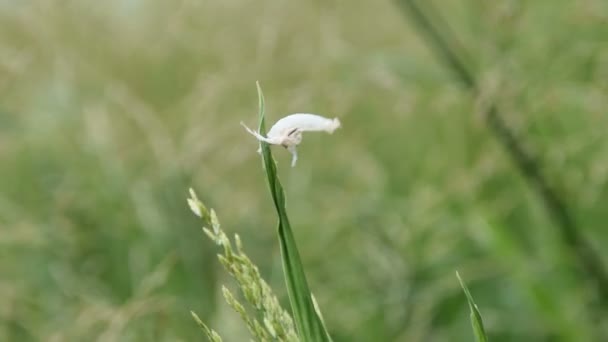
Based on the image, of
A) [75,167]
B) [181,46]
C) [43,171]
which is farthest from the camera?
[181,46]

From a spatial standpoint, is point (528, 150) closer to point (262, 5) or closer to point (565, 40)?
point (565, 40)

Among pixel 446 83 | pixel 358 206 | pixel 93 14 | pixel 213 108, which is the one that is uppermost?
pixel 93 14

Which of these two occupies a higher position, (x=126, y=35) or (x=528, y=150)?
(x=126, y=35)

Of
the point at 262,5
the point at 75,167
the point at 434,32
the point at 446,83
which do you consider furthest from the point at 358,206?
the point at 262,5

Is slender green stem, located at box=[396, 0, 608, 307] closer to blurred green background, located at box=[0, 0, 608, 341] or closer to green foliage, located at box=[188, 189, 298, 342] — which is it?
blurred green background, located at box=[0, 0, 608, 341]

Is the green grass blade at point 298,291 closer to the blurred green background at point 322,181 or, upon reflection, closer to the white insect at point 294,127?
the white insect at point 294,127

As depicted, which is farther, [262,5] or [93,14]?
[93,14]

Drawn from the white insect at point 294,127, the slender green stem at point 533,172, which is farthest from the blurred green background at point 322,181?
the white insect at point 294,127

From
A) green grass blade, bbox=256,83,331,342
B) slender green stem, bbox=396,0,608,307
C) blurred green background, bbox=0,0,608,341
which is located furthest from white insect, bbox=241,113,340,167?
slender green stem, bbox=396,0,608,307

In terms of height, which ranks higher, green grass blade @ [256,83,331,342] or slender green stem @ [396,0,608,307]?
green grass blade @ [256,83,331,342]
